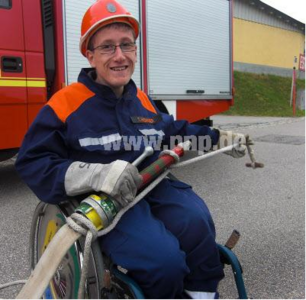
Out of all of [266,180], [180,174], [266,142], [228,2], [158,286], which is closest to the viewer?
[158,286]

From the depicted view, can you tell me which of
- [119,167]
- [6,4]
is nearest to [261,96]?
[6,4]

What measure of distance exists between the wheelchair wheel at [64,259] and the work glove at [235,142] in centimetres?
92

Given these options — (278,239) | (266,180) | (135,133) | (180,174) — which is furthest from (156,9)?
(135,133)

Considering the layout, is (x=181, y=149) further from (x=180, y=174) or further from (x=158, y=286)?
(x=180, y=174)

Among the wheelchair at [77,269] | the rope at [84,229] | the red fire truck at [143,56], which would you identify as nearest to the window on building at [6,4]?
the red fire truck at [143,56]

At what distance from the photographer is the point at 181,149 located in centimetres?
180

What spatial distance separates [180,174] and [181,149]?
149 inches

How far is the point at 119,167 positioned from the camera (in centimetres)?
147

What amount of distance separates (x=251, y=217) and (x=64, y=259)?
2.43m

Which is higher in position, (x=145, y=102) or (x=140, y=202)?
(x=145, y=102)

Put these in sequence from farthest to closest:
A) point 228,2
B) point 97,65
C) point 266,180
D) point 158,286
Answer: point 228,2 < point 266,180 < point 97,65 < point 158,286

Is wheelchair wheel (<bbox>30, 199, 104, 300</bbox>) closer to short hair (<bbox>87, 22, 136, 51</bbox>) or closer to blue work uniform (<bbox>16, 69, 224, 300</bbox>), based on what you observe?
blue work uniform (<bbox>16, 69, 224, 300</bbox>)

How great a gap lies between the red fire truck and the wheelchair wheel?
98.3 inches

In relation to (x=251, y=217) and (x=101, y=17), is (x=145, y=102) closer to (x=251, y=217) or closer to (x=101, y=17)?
(x=101, y=17)
